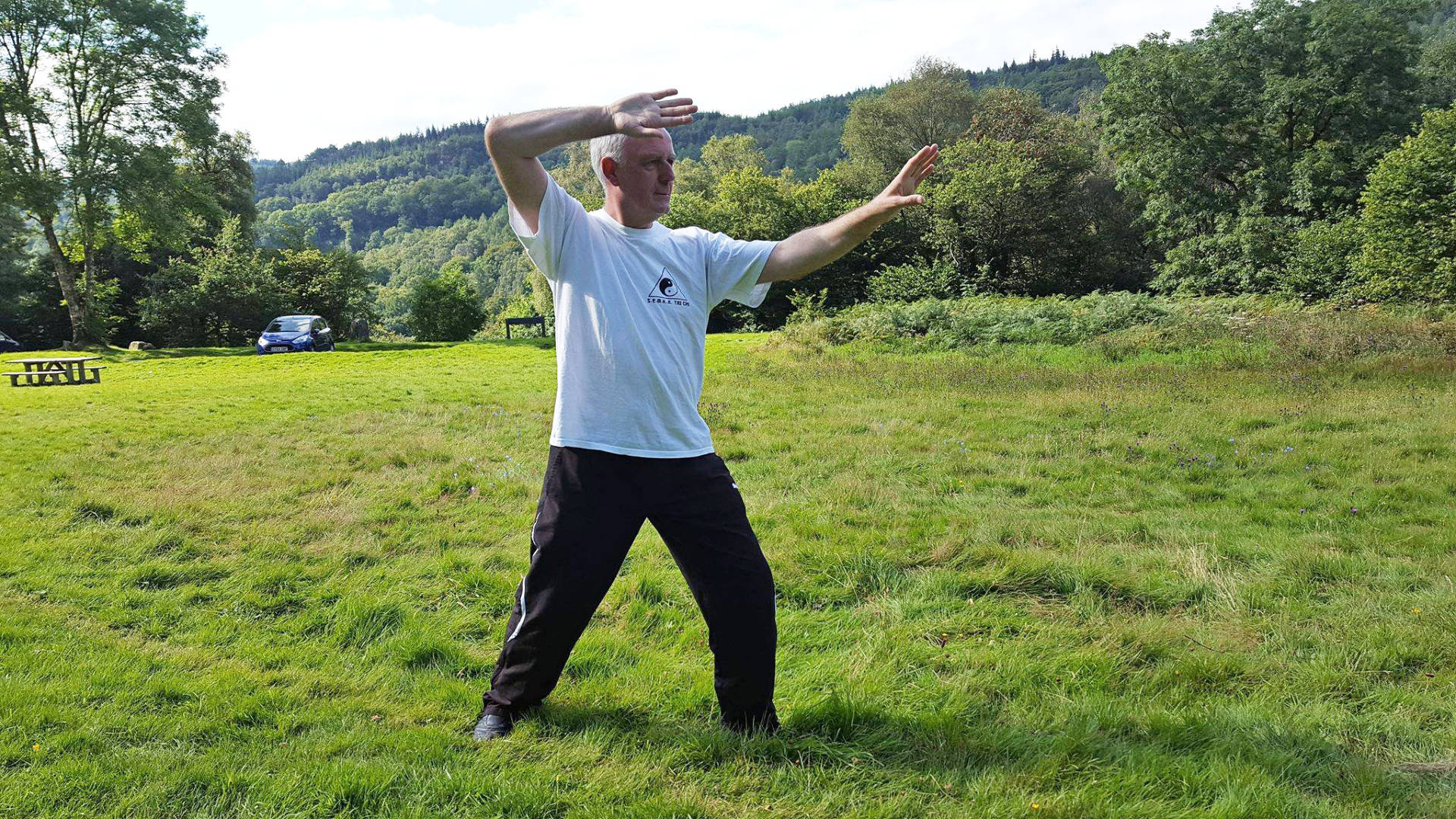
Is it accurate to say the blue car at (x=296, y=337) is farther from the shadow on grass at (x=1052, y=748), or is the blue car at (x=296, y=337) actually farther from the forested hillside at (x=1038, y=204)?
the shadow on grass at (x=1052, y=748)

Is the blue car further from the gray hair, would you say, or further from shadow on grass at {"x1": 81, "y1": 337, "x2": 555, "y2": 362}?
the gray hair

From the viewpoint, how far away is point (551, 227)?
321cm

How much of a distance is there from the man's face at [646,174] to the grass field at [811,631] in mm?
2117

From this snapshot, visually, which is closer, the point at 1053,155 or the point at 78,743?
the point at 78,743

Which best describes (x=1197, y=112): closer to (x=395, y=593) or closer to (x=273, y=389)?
(x=273, y=389)

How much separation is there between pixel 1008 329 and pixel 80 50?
3431cm

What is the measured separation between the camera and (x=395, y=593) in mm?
5293

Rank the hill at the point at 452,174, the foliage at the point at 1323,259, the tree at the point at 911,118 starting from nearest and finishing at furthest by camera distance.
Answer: the foliage at the point at 1323,259 → the tree at the point at 911,118 → the hill at the point at 452,174

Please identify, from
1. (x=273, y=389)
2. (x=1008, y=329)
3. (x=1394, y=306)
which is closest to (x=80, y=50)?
(x=273, y=389)

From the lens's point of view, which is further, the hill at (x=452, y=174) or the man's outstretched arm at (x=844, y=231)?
the hill at (x=452, y=174)

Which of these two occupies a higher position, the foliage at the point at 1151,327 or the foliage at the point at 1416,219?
the foliage at the point at 1416,219

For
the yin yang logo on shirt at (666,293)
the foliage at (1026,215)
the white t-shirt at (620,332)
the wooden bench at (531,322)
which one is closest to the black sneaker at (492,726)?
the white t-shirt at (620,332)

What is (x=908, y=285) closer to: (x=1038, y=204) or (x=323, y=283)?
(x=1038, y=204)

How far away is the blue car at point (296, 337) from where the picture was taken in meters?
29.9
